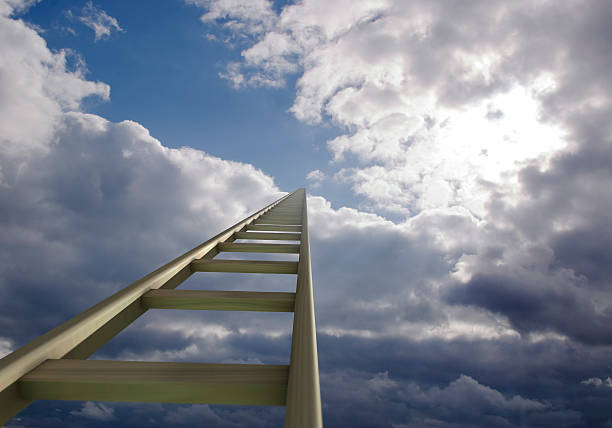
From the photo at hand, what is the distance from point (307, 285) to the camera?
2.50 metres

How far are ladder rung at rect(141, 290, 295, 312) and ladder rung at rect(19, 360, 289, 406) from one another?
0.84 meters

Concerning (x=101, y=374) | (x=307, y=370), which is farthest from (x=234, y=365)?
(x=101, y=374)

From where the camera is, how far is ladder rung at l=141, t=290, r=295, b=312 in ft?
7.84

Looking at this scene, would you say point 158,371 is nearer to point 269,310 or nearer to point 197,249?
point 269,310

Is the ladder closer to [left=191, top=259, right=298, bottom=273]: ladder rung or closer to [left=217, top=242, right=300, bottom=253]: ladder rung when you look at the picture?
[left=191, top=259, right=298, bottom=273]: ladder rung

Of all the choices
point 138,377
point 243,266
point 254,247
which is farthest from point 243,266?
point 138,377

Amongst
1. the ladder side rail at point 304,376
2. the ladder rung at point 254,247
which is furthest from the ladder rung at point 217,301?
the ladder rung at point 254,247

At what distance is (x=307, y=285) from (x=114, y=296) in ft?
3.91

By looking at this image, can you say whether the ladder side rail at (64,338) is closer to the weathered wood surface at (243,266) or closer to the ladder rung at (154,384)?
the ladder rung at (154,384)

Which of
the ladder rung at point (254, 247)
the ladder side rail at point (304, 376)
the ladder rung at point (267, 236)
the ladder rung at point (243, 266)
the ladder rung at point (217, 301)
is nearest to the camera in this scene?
the ladder side rail at point (304, 376)

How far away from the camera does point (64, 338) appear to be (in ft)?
5.49

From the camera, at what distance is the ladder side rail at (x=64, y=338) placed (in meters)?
1.41

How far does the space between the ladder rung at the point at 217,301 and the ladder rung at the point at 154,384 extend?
0.84m

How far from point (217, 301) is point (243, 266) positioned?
3.12 ft
